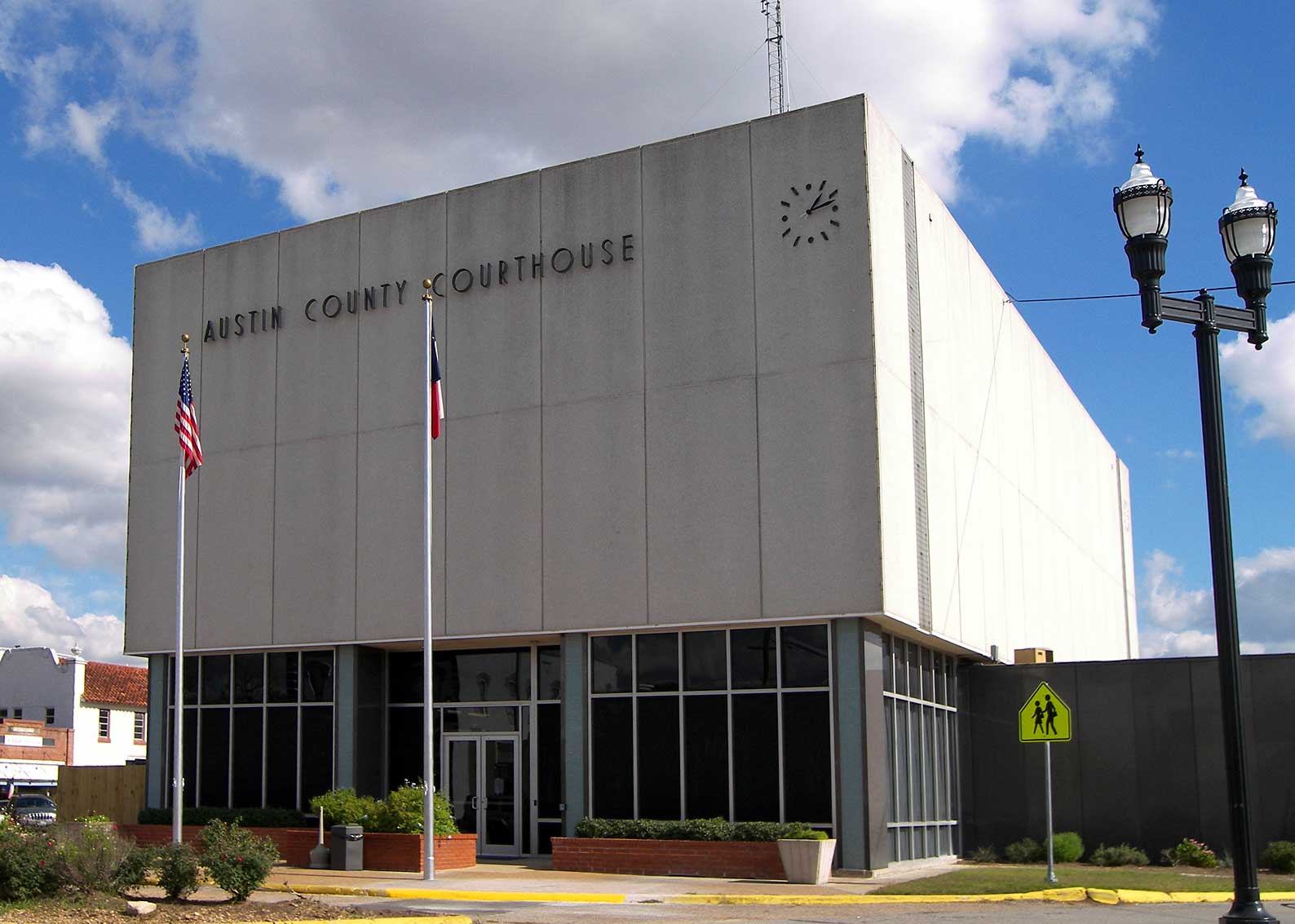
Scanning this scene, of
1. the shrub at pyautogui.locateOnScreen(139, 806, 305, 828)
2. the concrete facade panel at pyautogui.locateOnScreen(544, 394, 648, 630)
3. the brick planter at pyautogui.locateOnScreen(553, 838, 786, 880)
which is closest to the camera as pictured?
the brick planter at pyautogui.locateOnScreen(553, 838, 786, 880)

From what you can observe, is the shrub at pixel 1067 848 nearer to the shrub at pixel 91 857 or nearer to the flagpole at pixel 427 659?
the flagpole at pixel 427 659

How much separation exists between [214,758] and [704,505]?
1408 centimetres

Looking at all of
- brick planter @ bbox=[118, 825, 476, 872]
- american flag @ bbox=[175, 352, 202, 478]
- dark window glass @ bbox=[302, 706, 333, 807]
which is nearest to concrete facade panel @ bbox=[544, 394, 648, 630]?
brick planter @ bbox=[118, 825, 476, 872]

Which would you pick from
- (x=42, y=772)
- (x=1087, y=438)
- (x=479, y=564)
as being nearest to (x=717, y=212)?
(x=479, y=564)

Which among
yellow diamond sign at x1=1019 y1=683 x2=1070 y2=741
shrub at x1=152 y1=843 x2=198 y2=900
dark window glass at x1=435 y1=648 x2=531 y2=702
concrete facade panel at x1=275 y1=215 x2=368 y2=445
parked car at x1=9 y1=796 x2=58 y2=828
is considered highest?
concrete facade panel at x1=275 y1=215 x2=368 y2=445

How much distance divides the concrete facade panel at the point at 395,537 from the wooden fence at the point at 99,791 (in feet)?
31.8

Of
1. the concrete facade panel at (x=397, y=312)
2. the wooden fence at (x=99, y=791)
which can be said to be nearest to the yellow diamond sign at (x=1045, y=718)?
the concrete facade panel at (x=397, y=312)

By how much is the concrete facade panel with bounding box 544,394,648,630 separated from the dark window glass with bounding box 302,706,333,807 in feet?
21.0

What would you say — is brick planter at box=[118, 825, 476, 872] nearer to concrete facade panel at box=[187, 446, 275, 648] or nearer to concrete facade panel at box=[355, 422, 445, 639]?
concrete facade panel at box=[355, 422, 445, 639]

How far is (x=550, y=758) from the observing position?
100 ft

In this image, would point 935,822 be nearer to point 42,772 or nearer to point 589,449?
point 589,449

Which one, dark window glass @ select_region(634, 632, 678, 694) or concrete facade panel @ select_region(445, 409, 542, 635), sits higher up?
concrete facade panel @ select_region(445, 409, 542, 635)

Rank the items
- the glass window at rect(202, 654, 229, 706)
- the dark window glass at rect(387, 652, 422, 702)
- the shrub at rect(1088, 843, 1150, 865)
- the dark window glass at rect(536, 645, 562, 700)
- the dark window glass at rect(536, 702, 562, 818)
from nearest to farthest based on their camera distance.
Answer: the shrub at rect(1088, 843, 1150, 865) → the dark window glass at rect(536, 702, 562, 818) → the dark window glass at rect(536, 645, 562, 700) → the dark window glass at rect(387, 652, 422, 702) → the glass window at rect(202, 654, 229, 706)

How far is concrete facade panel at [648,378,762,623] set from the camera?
2742 centimetres
